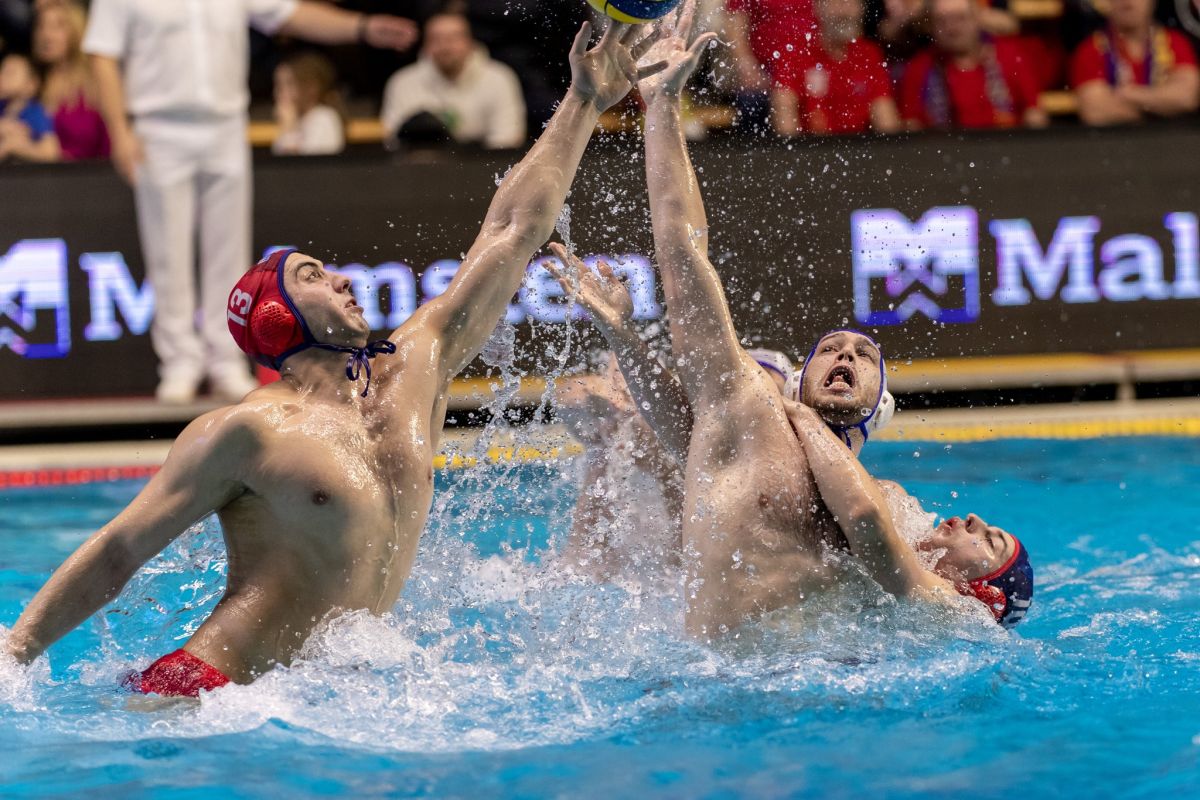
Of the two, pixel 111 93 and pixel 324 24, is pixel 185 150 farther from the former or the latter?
pixel 324 24

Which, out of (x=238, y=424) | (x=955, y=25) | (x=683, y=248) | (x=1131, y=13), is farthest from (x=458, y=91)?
(x=238, y=424)

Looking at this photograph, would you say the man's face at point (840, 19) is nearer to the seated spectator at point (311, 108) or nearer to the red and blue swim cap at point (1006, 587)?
the seated spectator at point (311, 108)

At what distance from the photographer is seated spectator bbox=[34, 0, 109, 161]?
7.89 meters

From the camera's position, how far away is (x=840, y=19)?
27.0 ft

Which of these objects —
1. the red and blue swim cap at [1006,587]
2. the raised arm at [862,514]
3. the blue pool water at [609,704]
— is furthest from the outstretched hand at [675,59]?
the red and blue swim cap at [1006,587]

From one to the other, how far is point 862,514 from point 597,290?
35.3 inches

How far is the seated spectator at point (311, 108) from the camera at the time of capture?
805 cm

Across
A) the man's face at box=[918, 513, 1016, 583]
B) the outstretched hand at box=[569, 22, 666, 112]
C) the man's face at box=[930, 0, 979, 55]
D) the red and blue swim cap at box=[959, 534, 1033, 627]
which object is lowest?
the red and blue swim cap at box=[959, 534, 1033, 627]

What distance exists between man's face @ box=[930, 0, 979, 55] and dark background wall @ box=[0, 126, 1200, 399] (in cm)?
64

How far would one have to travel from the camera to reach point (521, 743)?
3564mm

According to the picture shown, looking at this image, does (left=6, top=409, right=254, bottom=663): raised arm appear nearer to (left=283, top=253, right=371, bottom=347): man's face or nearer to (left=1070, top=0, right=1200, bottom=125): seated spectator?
(left=283, top=253, right=371, bottom=347): man's face

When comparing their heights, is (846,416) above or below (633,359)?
below

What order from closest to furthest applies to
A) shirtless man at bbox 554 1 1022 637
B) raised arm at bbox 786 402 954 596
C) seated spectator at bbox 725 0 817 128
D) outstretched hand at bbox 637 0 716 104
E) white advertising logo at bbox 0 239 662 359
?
raised arm at bbox 786 402 954 596 → shirtless man at bbox 554 1 1022 637 → outstretched hand at bbox 637 0 716 104 → white advertising logo at bbox 0 239 662 359 → seated spectator at bbox 725 0 817 128

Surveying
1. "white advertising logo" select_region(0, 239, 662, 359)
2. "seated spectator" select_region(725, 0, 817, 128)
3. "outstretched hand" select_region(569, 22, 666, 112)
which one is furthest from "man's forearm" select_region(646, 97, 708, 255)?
"seated spectator" select_region(725, 0, 817, 128)
